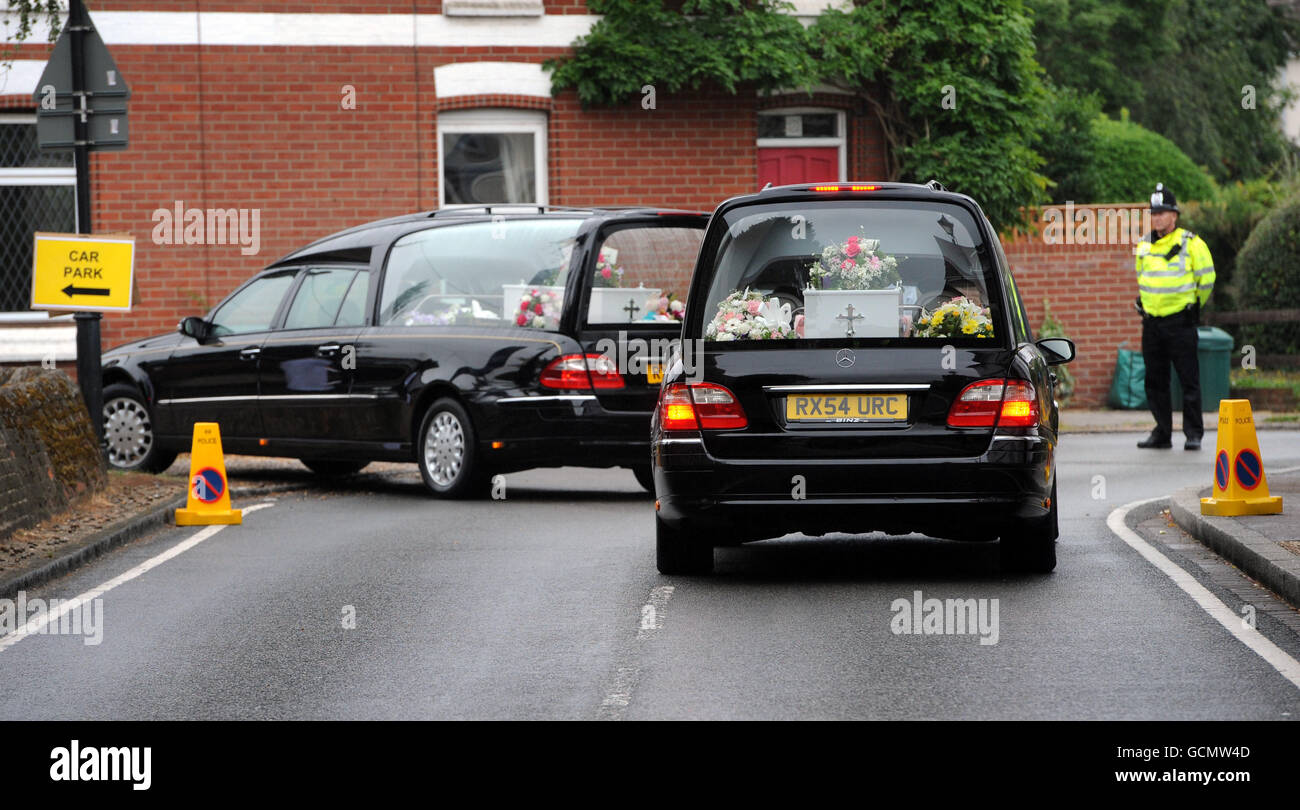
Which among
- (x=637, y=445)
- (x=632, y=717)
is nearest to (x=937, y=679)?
(x=632, y=717)

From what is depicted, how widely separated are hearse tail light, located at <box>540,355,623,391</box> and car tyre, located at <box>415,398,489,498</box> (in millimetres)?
809

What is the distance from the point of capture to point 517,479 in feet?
52.4

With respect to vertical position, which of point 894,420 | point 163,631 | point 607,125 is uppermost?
point 607,125

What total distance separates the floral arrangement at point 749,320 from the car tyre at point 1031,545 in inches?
55.1

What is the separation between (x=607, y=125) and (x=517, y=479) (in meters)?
7.33

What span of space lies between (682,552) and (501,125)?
1339cm

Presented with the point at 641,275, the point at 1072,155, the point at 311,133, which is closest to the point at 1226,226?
the point at 1072,155

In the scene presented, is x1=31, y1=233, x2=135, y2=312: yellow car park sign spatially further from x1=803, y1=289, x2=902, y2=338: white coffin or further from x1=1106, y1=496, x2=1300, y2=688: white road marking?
x1=1106, y1=496, x2=1300, y2=688: white road marking

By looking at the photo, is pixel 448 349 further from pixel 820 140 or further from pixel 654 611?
pixel 820 140

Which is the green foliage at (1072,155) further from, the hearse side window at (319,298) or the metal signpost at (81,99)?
the metal signpost at (81,99)

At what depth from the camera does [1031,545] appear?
925cm

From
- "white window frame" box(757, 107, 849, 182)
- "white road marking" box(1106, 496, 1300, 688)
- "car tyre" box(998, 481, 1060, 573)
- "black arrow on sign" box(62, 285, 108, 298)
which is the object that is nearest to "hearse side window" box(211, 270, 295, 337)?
"black arrow on sign" box(62, 285, 108, 298)

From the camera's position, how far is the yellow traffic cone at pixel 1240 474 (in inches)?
431
